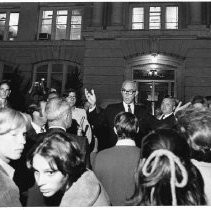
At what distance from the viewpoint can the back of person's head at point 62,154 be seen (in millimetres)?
1880

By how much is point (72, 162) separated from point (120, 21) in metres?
12.3

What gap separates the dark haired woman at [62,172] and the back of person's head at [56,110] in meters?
1.01

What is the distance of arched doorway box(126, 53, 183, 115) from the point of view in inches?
504

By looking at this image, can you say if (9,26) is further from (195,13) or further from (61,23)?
(195,13)

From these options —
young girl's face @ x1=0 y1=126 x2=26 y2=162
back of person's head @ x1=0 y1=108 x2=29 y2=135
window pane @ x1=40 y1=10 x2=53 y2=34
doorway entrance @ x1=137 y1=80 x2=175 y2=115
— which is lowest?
young girl's face @ x1=0 y1=126 x2=26 y2=162

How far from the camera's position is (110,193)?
2672mm

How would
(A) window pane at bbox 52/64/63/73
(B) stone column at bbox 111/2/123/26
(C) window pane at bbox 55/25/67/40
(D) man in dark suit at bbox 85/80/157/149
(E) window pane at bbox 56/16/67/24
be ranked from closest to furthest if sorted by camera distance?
(D) man in dark suit at bbox 85/80/157/149
(B) stone column at bbox 111/2/123/26
(A) window pane at bbox 52/64/63/73
(C) window pane at bbox 55/25/67/40
(E) window pane at bbox 56/16/67/24

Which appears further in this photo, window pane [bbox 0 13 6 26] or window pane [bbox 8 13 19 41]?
window pane [bbox 0 13 6 26]

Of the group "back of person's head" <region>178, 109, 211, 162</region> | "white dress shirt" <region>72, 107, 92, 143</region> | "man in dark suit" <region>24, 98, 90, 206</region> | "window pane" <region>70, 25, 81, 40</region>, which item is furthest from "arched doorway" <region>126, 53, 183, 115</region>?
A: "back of person's head" <region>178, 109, 211, 162</region>

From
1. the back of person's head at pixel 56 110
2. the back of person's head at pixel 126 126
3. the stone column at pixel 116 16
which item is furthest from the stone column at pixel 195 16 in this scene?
the back of person's head at pixel 56 110

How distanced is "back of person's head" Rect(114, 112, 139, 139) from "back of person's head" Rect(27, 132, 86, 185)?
96 cm

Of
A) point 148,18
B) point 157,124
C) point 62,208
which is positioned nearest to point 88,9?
point 148,18

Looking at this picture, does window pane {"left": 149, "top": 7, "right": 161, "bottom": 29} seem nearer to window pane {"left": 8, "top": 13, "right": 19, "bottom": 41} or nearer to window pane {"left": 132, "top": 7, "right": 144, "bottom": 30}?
window pane {"left": 132, "top": 7, "right": 144, "bottom": 30}

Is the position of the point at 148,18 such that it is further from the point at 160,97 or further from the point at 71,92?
the point at 71,92
